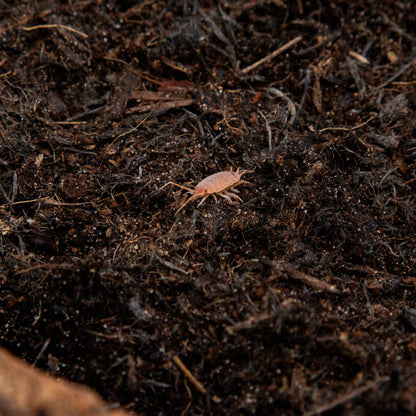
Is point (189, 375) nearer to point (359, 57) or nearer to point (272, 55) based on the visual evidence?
point (272, 55)

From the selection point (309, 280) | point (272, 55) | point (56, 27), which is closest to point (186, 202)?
point (309, 280)

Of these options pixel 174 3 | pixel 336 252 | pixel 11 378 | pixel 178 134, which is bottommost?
pixel 336 252

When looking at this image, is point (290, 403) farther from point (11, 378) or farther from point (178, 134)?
point (178, 134)

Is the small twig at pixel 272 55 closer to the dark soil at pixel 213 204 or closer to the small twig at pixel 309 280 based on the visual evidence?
the dark soil at pixel 213 204

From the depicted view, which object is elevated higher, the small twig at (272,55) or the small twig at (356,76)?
the small twig at (272,55)

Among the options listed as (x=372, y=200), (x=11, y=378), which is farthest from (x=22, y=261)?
(x=372, y=200)

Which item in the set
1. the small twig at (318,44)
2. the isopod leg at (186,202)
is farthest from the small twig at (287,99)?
the isopod leg at (186,202)
